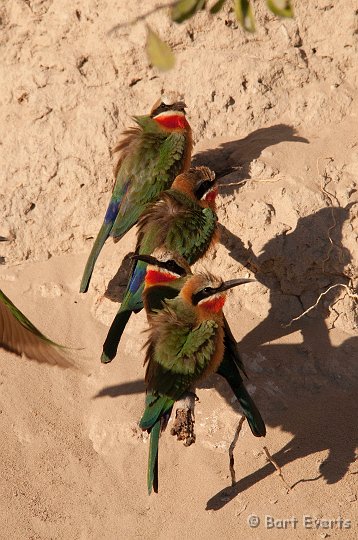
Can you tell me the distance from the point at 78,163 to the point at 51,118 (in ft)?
1.19

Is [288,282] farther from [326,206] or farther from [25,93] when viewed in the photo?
[25,93]

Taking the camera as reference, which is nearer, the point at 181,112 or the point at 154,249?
the point at 154,249

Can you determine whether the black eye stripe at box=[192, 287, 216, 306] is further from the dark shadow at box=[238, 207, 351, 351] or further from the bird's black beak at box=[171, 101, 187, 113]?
the bird's black beak at box=[171, 101, 187, 113]

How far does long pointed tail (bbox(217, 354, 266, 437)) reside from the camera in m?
4.03

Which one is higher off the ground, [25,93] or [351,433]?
[25,93]

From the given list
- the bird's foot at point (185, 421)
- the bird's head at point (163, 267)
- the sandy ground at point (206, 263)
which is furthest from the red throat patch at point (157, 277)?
the bird's foot at point (185, 421)

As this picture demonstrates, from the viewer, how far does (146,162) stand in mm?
5117

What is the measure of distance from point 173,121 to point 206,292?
134 centimetres

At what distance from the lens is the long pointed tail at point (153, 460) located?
383cm

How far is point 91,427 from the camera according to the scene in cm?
434

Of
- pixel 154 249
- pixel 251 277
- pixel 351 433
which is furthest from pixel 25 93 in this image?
pixel 351 433

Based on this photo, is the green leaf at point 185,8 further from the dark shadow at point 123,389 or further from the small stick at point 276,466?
the dark shadow at point 123,389

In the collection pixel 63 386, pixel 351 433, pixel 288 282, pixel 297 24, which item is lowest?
pixel 351 433

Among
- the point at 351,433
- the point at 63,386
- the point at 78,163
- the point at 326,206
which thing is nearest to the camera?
the point at 351,433
